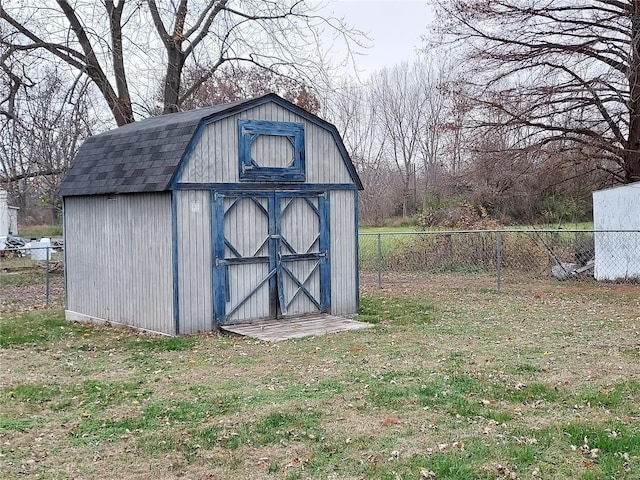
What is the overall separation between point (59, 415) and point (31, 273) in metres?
14.9

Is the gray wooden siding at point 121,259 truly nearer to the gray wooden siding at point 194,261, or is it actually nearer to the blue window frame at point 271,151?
the gray wooden siding at point 194,261

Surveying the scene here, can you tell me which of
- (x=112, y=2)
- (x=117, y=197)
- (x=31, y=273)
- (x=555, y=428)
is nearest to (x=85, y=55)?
(x=112, y=2)

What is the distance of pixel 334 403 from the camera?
591 centimetres

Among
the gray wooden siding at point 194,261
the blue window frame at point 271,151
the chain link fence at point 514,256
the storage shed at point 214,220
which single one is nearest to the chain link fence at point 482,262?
the chain link fence at point 514,256

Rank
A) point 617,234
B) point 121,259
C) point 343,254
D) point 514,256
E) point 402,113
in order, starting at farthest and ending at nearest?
point 402,113
point 514,256
point 617,234
point 343,254
point 121,259

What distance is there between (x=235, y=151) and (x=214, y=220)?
3.49 ft

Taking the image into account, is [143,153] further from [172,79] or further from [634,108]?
[634,108]

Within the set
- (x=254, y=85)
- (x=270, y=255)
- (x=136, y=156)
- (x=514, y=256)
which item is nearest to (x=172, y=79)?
(x=254, y=85)

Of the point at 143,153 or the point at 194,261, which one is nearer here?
the point at 194,261

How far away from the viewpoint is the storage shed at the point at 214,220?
9.69 metres

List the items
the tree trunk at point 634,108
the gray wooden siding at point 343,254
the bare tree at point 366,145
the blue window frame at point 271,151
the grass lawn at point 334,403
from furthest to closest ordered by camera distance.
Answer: the bare tree at point 366,145 < the tree trunk at point 634,108 < the gray wooden siding at point 343,254 < the blue window frame at point 271,151 < the grass lawn at point 334,403

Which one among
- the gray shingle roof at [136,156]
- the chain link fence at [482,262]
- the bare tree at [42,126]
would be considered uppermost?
the bare tree at [42,126]

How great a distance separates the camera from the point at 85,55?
18.4 m

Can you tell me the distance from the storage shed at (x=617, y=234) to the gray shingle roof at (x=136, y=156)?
8.77m
